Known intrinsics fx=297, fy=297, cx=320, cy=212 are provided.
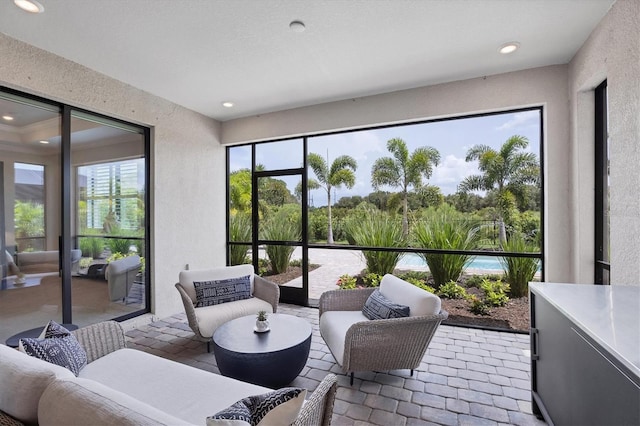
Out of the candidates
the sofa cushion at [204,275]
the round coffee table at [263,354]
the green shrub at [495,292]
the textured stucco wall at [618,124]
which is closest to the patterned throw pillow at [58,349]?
the round coffee table at [263,354]

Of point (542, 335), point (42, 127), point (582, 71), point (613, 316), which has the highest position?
point (582, 71)

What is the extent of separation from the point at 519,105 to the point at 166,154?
4535mm

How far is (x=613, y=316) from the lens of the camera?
1.38 meters

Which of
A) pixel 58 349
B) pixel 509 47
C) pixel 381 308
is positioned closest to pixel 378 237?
pixel 381 308

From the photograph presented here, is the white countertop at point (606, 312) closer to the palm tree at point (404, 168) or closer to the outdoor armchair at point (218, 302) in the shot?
the palm tree at point (404, 168)

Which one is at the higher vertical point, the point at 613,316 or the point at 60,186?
the point at 60,186

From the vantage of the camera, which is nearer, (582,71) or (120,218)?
(582,71)

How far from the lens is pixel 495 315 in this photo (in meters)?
3.75

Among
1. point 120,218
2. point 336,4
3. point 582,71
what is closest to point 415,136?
point 582,71

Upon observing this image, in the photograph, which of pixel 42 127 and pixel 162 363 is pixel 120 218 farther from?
pixel 162 363

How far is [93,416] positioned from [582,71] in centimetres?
430

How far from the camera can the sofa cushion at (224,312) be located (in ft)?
9.87

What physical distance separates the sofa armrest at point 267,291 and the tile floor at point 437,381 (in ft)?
2.08

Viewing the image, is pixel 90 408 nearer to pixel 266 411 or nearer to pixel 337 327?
→ pixel 266 411
